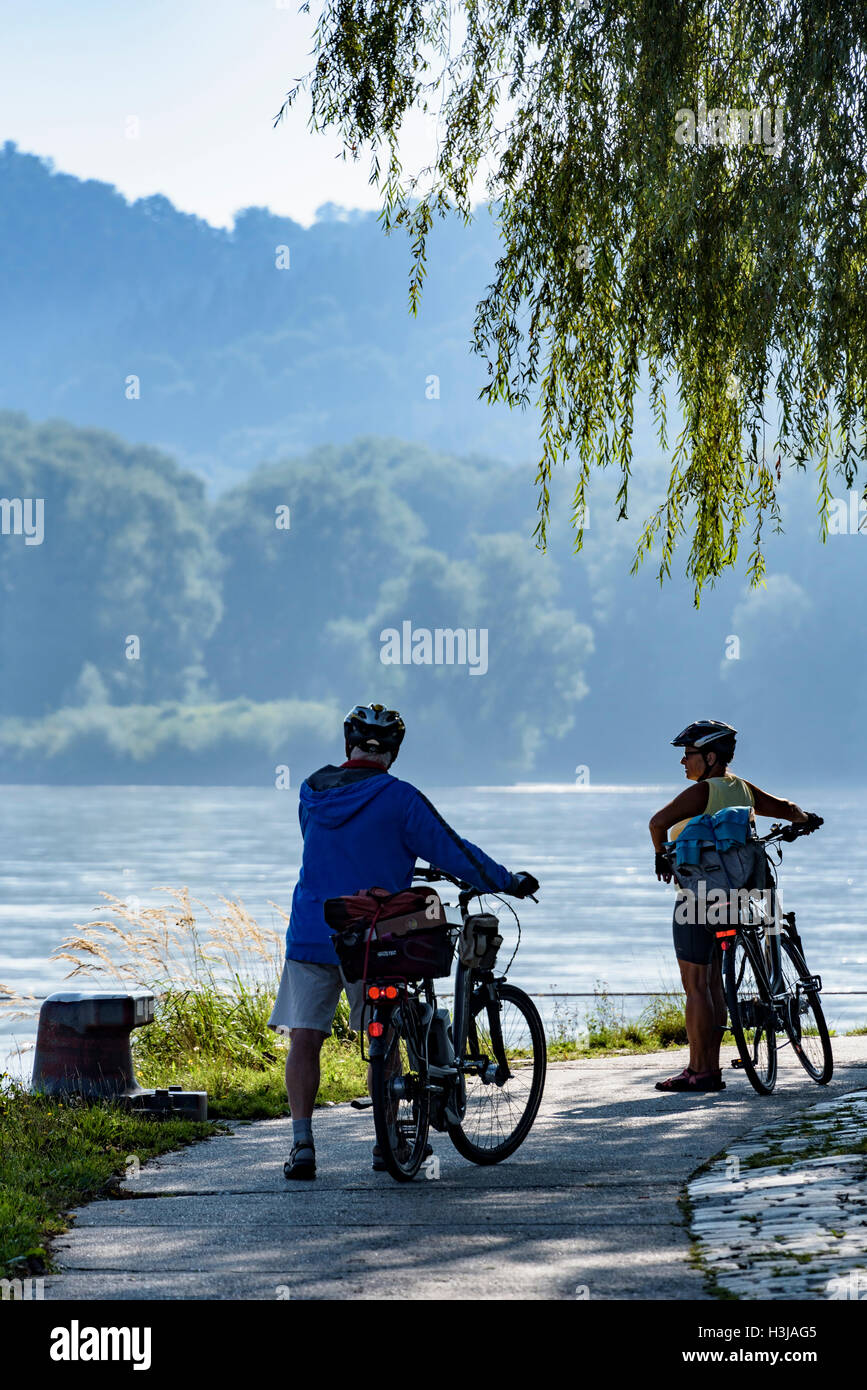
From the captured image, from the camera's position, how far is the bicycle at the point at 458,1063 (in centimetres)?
608

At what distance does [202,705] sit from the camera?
152 meters

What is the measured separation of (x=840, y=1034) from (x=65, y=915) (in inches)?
1180

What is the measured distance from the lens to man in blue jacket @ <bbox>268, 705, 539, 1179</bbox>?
21.0 ft

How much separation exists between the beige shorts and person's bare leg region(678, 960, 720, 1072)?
2.30 metres

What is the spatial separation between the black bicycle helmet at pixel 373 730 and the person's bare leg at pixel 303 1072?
116 cm

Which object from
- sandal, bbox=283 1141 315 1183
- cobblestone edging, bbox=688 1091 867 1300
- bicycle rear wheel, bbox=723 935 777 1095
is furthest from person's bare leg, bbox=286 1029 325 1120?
bicycle rear wheel, bbox=723 935 777 1095

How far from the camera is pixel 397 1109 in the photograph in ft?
20.1

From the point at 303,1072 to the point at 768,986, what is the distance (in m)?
2.71

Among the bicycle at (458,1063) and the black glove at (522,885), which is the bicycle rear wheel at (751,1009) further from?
the black glove at (522,885)

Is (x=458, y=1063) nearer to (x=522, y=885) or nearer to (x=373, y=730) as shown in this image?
(x=522, y=885)

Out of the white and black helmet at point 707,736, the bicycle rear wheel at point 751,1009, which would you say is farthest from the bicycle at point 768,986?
the white and black helmet at point 707,736

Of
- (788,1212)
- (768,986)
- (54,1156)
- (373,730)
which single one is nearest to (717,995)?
(768,986)
